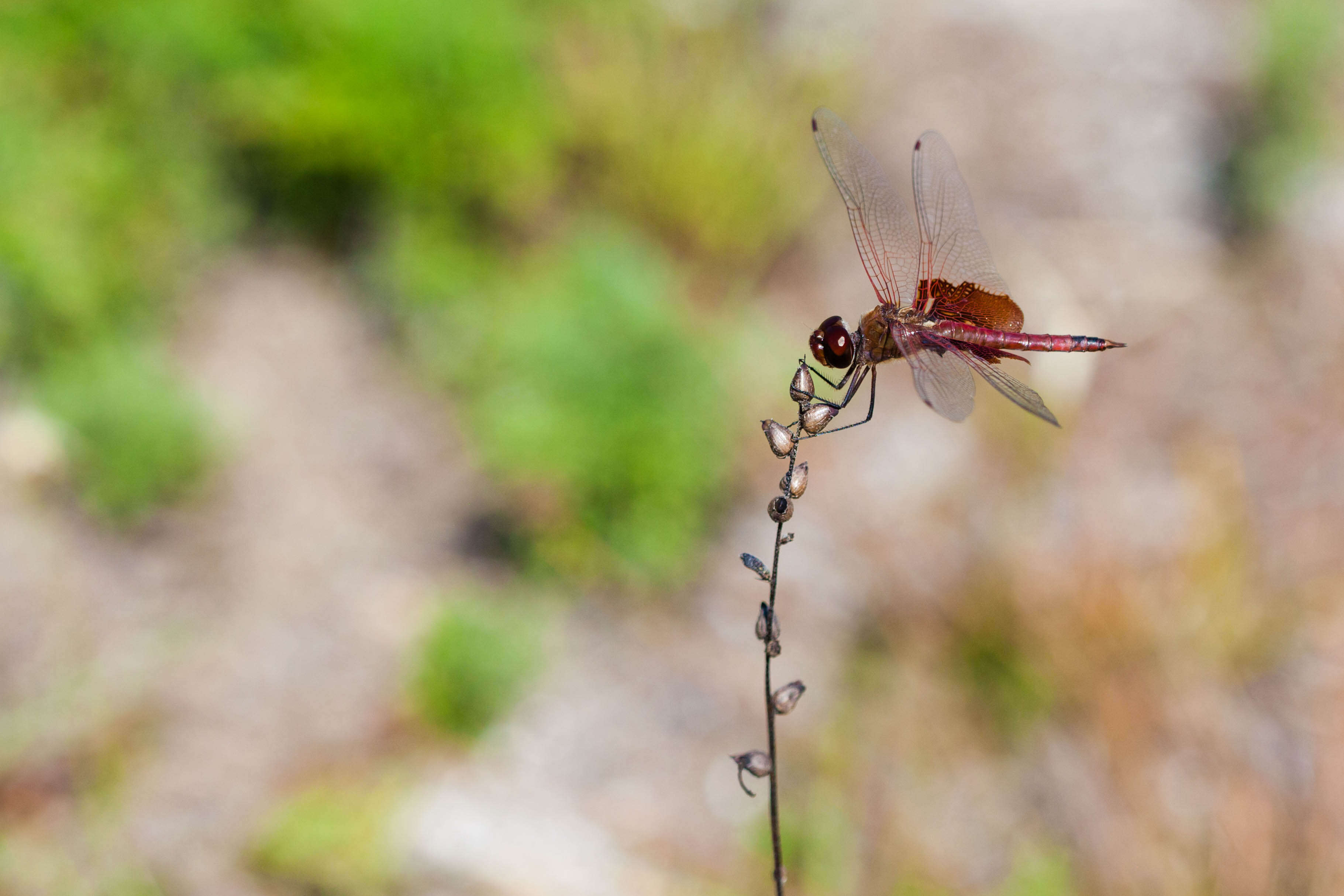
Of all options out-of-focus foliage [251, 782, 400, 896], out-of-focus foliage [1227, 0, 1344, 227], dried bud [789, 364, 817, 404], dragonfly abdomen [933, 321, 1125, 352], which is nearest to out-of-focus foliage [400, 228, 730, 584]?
out-of-focus foliage [251, 782, 400, 896]

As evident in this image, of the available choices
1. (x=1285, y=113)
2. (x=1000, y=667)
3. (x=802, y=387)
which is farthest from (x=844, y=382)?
(x=1285, y=113)

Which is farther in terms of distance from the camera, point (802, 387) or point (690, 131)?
point (690, 131)

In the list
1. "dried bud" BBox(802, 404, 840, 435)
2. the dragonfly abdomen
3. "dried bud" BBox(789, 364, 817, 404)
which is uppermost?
the dragonfly abdomen

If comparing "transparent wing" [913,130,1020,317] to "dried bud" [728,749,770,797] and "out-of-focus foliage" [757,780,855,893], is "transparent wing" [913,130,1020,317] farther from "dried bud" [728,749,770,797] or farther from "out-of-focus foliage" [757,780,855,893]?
"out-of-focus foliage" [757,780,855,893]

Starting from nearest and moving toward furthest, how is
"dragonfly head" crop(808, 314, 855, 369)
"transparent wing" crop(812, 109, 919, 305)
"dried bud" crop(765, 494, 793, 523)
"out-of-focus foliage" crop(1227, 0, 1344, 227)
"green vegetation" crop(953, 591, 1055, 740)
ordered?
"dried bud" crop(765, 494, 793, 523) < "dragonfly head" crop(808, 314, 855, 369) < "transparent wing" crop(812, 109, 919, 305) < "green vegetation" crop(953, 591, 1055, 740) < "out-of-focus foliage" crop(1227, 0, 1344, 227)

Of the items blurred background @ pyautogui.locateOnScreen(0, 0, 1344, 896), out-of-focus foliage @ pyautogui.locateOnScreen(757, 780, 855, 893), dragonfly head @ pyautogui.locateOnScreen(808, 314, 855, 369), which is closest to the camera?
dragonfly head @ pyautogui.locateOnScreen(808, 314, 855, 369)

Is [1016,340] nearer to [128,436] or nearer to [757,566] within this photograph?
[757,566]

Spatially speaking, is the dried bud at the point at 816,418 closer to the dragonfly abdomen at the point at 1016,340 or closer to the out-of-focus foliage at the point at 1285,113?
the dragonfly abdomen at the point at 1016,340
